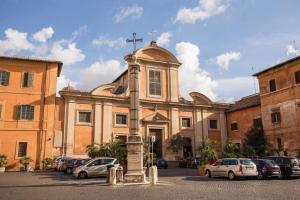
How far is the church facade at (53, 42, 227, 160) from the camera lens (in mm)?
27703

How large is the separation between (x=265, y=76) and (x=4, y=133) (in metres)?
24.4

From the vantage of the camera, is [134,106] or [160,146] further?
[160,146]

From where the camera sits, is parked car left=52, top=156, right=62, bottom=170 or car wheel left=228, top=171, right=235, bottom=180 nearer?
car wheel left=228, top=171, right=235, bottom=180

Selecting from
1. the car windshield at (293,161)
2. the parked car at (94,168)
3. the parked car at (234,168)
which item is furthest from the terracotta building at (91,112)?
the car windshield at (293,161)

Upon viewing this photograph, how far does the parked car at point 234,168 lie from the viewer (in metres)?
16.3

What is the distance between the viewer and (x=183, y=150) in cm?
3194

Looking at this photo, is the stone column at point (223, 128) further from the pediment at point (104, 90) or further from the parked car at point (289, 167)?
the parked car at point (289, 167)

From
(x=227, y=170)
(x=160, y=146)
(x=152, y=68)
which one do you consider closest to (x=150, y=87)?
(x=152, y=68)

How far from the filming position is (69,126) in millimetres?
27281

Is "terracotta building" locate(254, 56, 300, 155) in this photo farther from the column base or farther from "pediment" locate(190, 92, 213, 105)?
the column base

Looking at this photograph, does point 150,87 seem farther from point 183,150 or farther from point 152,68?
point 183,150

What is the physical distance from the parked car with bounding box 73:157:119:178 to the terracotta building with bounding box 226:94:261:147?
17778mm

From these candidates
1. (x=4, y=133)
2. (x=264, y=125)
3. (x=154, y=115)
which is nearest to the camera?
(x=4, y=133)

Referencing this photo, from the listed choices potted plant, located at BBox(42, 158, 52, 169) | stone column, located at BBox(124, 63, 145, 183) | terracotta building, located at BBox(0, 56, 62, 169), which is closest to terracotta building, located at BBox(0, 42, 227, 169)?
terracotta building, located at BBox(0, 56, 62, 169)
